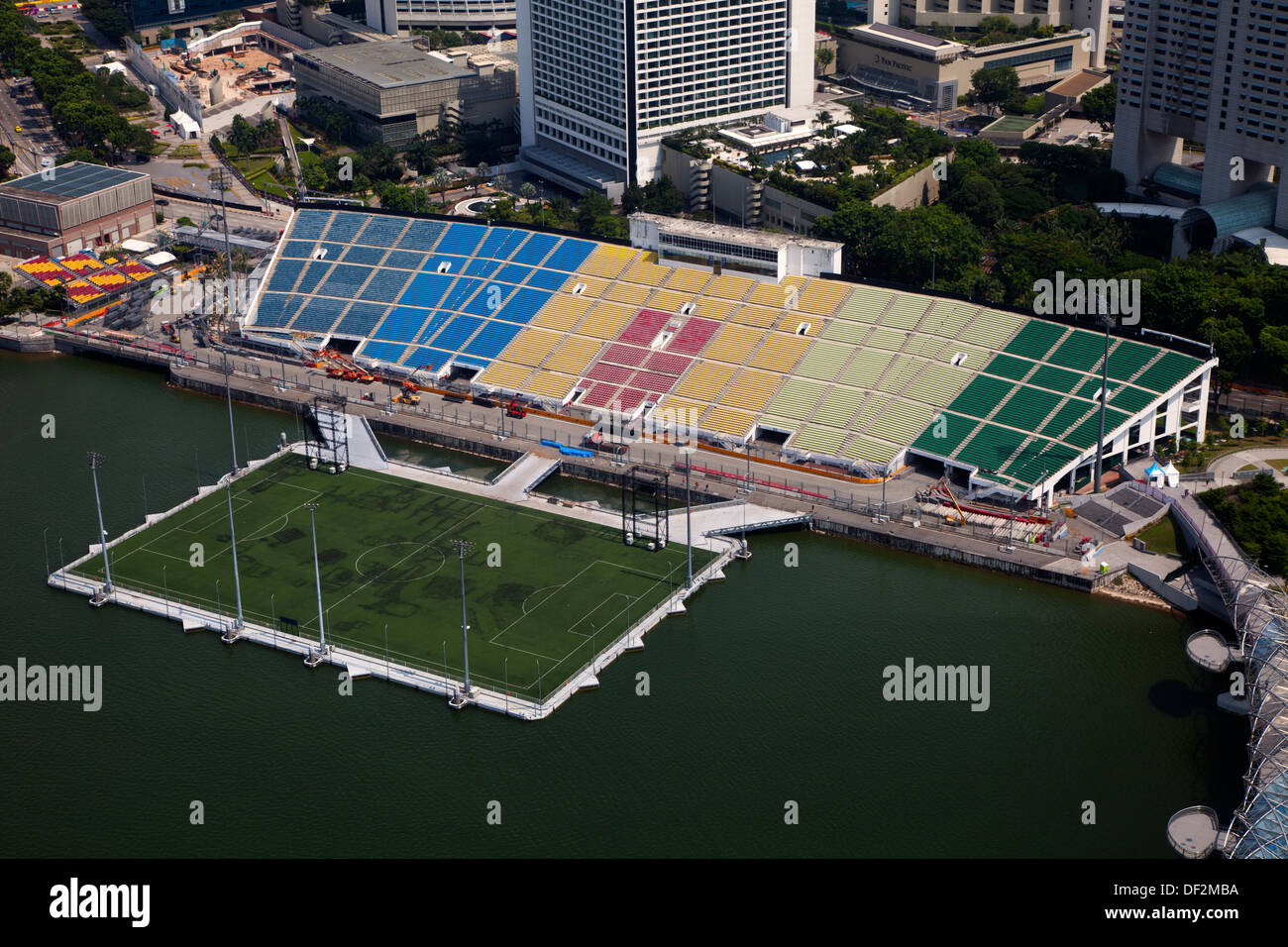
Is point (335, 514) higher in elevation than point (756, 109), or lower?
lower

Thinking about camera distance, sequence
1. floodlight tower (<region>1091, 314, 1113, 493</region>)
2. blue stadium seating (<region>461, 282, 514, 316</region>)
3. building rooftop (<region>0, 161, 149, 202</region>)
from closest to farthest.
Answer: floodlight tower (<region>1091, 314, 1113, 493</region>) < blue stadium seating (<region>461, 282, 514, 316</region>) < building rooftop (<region>0, 161, 149, 202</region>)

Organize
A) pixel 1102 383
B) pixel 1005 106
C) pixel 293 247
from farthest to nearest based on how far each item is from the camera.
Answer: pixel 1005 106
pixel 293 247
pixel 1102 383

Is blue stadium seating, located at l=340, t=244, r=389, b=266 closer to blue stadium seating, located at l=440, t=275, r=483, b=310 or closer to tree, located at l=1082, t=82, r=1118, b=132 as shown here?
blue stadium seating, located at l=440, t=275, r=483, b=310

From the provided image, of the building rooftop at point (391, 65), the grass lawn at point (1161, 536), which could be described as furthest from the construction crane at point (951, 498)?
the building rooftop at point (391, 65)

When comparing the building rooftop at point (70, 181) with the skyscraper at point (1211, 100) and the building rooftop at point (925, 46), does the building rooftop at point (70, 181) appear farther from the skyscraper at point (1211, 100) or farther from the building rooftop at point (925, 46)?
the skyscraper at point (1211, 100)

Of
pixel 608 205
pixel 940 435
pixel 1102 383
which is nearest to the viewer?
pixel 1102 383

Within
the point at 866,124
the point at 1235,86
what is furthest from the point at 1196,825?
the point at 866,124

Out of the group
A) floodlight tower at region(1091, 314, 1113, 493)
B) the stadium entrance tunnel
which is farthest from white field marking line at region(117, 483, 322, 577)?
floodlight tower at region(1091, 314, 1113, 493)

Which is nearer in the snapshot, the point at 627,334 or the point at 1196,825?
the point at 1196,825

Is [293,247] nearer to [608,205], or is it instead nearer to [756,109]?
[608,205]
